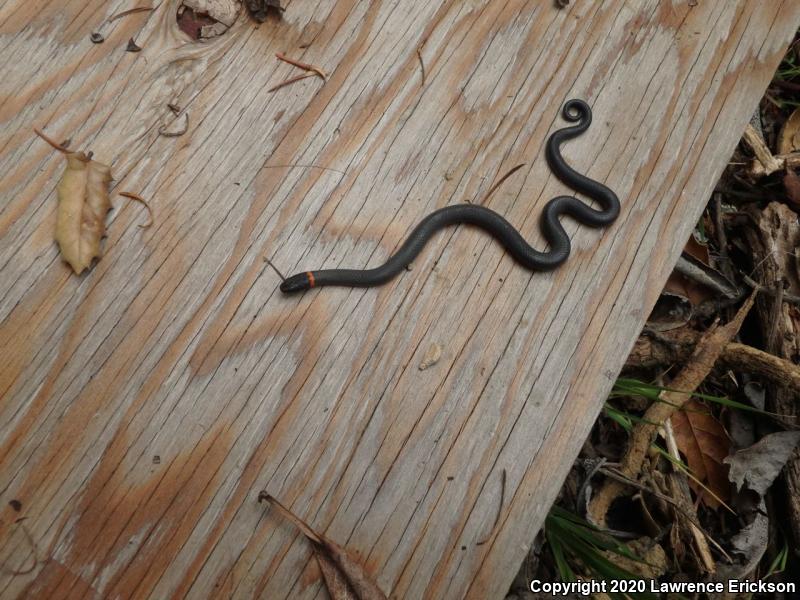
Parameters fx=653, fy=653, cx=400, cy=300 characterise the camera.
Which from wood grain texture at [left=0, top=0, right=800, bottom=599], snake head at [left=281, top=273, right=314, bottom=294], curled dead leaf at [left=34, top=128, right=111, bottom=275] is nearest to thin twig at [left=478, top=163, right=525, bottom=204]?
wood grain texture at [left=0, top=0, right=800, bottom=599]

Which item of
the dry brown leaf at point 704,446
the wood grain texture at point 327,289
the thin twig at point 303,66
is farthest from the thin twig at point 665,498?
the thin twig at point 303,66

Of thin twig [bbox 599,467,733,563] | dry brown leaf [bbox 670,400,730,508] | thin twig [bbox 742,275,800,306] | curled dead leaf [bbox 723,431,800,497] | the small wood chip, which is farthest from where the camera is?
thin twig [bbox 742,275,800,306]

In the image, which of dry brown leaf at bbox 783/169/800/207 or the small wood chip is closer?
the small wood chip

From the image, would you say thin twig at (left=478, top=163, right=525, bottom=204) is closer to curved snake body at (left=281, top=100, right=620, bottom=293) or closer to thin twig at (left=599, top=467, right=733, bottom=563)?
curved snake body at (left=281, top=100, right=620, bottom=293)

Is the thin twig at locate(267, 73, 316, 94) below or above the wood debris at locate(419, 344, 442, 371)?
above

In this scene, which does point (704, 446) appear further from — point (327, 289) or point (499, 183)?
point (327, 289)

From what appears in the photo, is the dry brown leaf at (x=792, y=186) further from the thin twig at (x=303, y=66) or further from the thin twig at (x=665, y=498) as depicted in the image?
the thin twig at (x=303, y=66)
